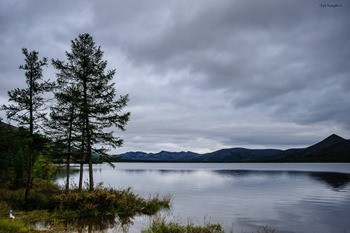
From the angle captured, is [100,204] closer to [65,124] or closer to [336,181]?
[65,124]

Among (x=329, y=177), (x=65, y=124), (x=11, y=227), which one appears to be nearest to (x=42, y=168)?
(x=65, y=124)

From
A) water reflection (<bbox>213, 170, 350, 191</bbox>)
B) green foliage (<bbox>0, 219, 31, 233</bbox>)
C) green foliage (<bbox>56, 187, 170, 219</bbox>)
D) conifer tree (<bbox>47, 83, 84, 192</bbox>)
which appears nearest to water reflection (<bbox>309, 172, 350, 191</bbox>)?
water reflection (<bbox>213, 170, 350, 191</bbox>)

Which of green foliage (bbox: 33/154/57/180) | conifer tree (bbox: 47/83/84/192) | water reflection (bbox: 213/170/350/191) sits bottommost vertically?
water reflection (bbox: 213/170/350/191)

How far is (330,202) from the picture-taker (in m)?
38.4

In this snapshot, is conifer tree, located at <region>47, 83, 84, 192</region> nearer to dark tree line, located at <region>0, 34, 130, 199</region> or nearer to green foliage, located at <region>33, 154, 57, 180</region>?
dark tree line, located at <region>0, 34, 130, 199</region>

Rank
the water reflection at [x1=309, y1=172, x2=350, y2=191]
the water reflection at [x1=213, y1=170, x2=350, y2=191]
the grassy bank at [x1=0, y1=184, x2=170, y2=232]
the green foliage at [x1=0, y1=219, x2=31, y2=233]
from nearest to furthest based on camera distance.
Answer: the green foliage at [x1=0, y1=219, x2=31, y2=233] → the grassy bank at [x1=0, y1=184, x2=170, y2=232] → the water reflection at [x1=309, y1=172, x2=350, y2=191] → the water reflection at [x1=213, y1=170, x2=350, y2=191]

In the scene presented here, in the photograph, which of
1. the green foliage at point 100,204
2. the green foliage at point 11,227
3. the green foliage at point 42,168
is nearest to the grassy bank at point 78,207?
the green foliage at point 100,204

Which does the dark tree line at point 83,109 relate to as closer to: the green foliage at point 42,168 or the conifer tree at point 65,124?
the conifer tree at point 65,124

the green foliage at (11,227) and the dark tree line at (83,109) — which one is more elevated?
the dark tree line at (83,109)

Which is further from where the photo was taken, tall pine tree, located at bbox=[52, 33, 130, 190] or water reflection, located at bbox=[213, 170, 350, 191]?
water reflection, located at bbox=[213, 170, 350, 191]

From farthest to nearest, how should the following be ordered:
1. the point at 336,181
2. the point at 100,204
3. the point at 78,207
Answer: the point at 336,181 → the point at 100,204 → the point at 78,207

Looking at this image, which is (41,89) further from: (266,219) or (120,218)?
(266,219)

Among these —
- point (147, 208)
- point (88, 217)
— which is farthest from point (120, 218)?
point (147, 208)

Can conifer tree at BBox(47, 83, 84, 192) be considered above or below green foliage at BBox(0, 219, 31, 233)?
above
